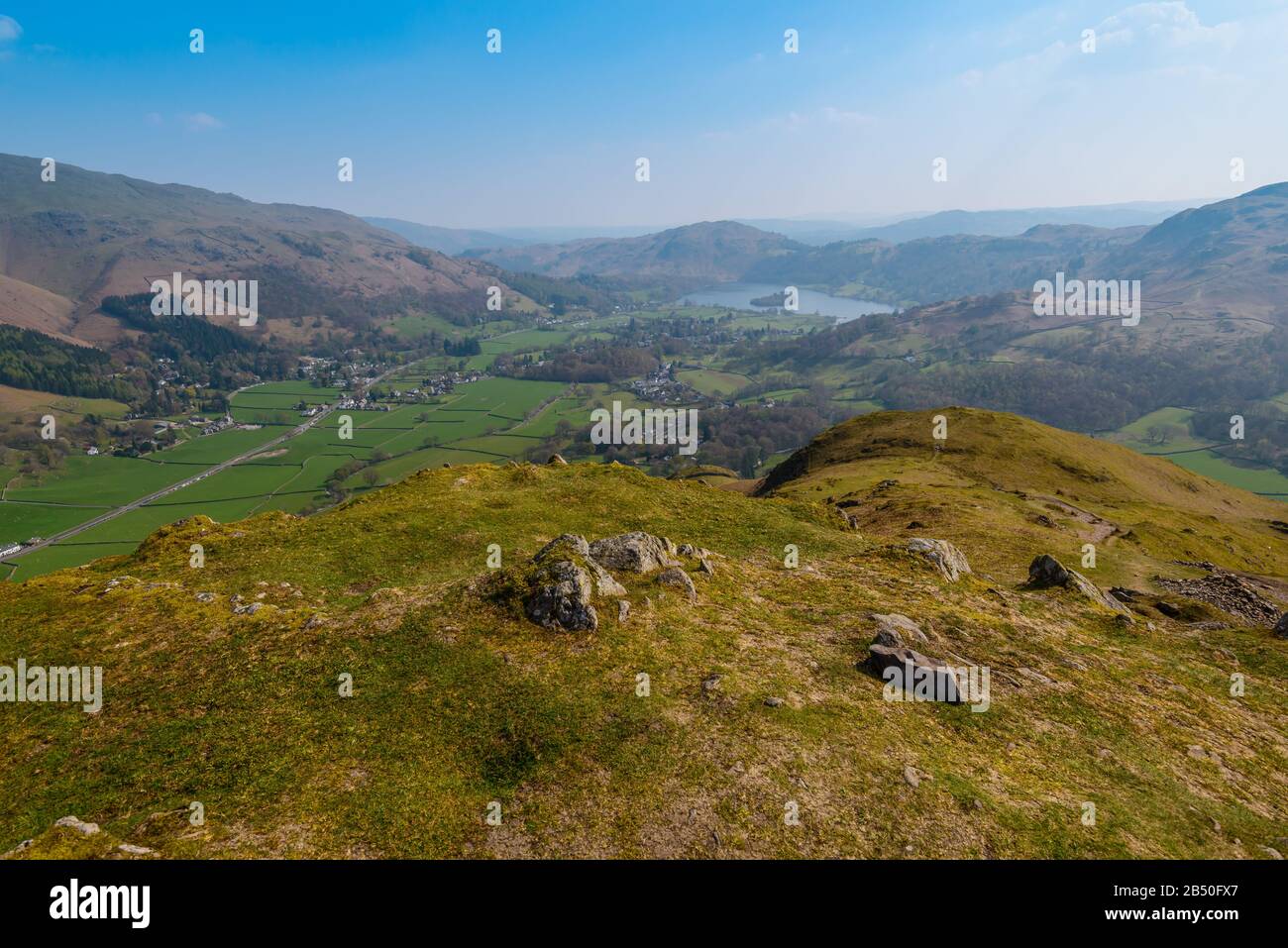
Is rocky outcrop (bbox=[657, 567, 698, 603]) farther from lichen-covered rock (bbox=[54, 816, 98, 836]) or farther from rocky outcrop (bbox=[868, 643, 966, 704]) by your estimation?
lichen-covered rock (bbox=[54, 816, 98, 836])

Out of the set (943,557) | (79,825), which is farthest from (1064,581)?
(79,825)

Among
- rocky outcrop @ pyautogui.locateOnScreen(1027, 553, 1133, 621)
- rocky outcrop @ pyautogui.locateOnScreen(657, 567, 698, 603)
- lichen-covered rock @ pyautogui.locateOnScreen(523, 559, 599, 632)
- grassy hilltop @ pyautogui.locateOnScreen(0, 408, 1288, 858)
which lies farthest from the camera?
rocky outcrop @ pyautogui.locateOnScreen(1027, 553, 1133, 621)

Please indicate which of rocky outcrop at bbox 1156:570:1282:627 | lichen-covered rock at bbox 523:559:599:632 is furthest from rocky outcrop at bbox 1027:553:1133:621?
lichen-covered rock at bbox 523:559:599:632

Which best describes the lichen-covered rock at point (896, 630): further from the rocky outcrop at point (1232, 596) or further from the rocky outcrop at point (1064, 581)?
the rocky outcrop at point (1232, 596)
